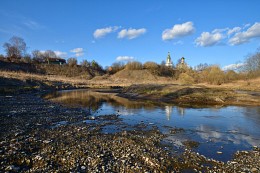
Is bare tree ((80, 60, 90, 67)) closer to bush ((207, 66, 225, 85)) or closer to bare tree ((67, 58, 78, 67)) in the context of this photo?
bare tree ((67, 58, 78, 67))

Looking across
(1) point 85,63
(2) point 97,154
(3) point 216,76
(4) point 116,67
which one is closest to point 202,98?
(2) point 97,154

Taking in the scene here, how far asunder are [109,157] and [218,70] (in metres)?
65.3

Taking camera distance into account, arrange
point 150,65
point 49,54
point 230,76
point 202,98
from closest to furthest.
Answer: point 202,98, point 230,76, point 150,65, point 49,54

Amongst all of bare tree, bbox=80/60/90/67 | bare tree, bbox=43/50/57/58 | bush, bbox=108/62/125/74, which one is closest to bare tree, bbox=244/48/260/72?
bush, bbox=108/62/125/74

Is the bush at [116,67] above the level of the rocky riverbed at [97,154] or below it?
above

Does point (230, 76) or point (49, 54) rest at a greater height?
point (49, 54)

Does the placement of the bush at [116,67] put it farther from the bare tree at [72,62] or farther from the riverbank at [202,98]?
the riverbank at [202,98]

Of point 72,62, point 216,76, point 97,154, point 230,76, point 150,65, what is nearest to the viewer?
point 97,154

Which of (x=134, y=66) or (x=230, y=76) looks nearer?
(x=230, y=76)

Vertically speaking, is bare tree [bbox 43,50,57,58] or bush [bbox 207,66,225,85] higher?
bare tree [bbox 43,50,57,58]

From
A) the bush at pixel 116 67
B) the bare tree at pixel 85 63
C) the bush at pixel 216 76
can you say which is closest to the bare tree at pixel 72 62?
the bare tree at pixel 85 63

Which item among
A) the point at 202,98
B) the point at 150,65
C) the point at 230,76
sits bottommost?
the point at 202,98

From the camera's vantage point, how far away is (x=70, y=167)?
7867 millimetres

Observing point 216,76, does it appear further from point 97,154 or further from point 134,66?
point 97,154
